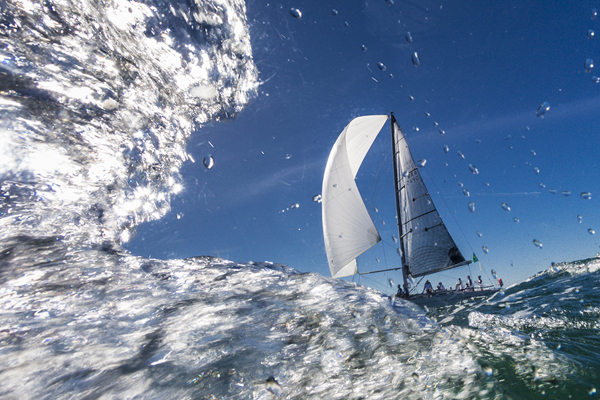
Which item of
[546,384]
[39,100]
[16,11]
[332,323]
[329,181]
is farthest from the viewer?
[329,181]

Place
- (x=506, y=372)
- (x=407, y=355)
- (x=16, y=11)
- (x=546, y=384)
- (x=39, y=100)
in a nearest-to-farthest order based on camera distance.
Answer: (x=546, y=384) < (x=506, y=372) < (x=407, y=355) < (x=16, y=11) < (x=39, y=100)

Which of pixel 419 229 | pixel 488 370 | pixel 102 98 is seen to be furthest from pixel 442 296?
pixel 102 98

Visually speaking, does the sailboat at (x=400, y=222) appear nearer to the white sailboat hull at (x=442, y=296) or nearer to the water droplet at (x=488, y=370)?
the white sailboat hull at (x=442, y=296)

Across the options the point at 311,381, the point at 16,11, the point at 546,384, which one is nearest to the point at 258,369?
the point at 311,381

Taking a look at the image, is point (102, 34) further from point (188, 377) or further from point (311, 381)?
point (311, 381)

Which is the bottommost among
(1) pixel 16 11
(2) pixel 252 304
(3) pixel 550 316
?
(3) pixel 550 316

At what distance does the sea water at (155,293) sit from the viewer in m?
1.73

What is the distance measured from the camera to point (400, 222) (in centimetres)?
1659

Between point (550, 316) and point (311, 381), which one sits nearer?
point (311, 381)

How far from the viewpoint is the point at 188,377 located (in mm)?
1750

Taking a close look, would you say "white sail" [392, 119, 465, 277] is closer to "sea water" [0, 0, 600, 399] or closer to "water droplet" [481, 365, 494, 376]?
"sea water" [0, 0, 600, 399]

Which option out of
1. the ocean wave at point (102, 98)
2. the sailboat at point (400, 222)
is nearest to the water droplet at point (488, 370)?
the ocean wave at point (102, 98)

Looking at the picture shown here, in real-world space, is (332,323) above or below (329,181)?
below

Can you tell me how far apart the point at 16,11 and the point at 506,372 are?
670cm
